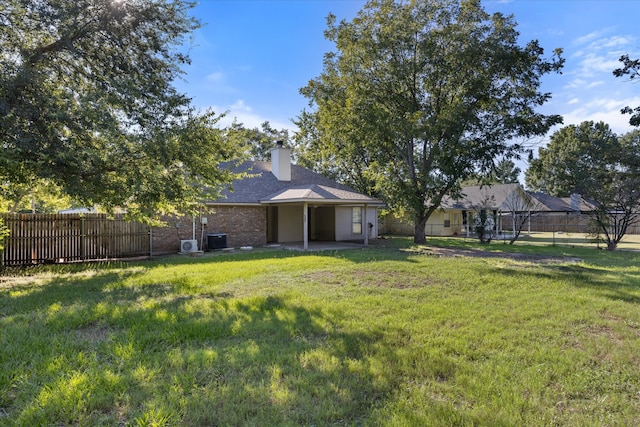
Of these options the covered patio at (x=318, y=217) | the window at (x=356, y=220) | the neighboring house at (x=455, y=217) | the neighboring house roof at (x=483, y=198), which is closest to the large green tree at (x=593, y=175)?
the neighboring house roof at (x=483, y=198)

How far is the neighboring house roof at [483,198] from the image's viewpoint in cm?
2822

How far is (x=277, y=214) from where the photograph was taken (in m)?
19.5

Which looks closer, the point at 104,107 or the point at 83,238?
the point at 104,107

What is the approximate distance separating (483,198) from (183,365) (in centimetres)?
3136

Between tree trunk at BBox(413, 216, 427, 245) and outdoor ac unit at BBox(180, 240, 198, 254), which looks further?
tree trunk at BBox(413, 216, 427, 245)

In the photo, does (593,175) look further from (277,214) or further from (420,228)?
(277,214)

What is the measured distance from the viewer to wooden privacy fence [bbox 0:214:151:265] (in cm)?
1084

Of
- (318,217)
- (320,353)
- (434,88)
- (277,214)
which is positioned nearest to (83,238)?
(277,214)

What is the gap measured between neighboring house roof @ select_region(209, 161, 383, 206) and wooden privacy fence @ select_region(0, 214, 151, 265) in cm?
385

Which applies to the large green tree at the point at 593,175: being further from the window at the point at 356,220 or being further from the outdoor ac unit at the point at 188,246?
the outdoor ac unit at the point at 188,246

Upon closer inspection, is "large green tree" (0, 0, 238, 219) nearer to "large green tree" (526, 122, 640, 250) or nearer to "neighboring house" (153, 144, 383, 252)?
"neighboring house" (153, 144, 383, 252)

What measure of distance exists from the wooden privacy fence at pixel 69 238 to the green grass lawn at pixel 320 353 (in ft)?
12.8

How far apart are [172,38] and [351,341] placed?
10372 millimetres

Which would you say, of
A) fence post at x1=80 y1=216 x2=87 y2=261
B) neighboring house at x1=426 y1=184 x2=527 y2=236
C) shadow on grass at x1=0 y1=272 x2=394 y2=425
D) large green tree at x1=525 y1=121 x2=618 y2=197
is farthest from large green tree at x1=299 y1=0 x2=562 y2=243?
large green tree at x1=525 y1=121 x2=618 y2=197
